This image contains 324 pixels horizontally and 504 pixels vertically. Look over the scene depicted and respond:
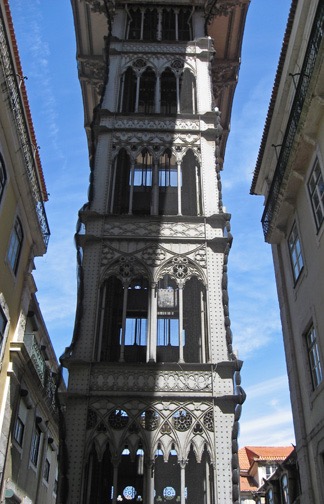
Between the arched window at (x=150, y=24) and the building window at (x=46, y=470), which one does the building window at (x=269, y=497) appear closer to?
the building window at (x=46, y=470)

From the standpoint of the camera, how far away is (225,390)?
1323 cm

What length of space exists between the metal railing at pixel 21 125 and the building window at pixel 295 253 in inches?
288

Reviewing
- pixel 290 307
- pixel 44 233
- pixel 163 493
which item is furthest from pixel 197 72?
pixel 163 493

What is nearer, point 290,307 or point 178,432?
point 178,432

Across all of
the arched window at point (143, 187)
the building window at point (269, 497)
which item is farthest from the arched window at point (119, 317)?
the building window at point (269, 497)

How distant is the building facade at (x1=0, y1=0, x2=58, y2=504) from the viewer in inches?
558

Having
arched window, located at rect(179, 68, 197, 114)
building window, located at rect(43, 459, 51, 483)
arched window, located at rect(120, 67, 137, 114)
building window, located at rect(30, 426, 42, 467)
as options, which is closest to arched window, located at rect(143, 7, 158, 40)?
arched window, located at rect(120, 67, 137, 114)

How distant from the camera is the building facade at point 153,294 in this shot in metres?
12.7

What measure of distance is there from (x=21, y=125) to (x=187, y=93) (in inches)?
304

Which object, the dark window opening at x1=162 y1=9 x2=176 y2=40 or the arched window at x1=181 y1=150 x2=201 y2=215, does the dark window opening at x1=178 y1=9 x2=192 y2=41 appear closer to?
the dark window opening at x1=162 y1=9 x2=176 y2=40

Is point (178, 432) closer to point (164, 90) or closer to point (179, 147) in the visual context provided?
point (179, 147)

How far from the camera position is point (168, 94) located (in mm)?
21828

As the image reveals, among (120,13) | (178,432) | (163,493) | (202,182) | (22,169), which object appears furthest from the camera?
(120,13)

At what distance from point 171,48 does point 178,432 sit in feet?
48.4
